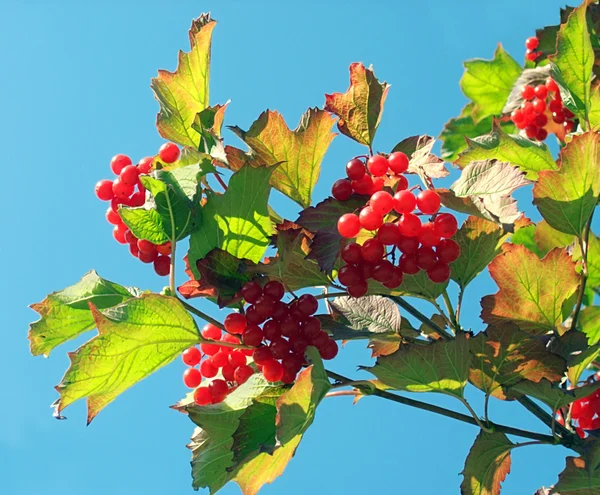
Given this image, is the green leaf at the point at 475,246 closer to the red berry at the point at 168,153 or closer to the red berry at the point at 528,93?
the red berry at the point at 168,153

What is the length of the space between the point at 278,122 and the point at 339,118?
0.14 m

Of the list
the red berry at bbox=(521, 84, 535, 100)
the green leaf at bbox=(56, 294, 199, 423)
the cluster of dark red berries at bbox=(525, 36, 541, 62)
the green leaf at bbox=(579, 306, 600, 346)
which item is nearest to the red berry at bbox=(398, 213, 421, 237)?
the green leaf at bbox=(56, 294, 199, 423)

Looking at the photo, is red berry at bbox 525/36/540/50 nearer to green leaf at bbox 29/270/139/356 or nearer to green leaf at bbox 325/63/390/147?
green leaf at bbox 325/63/390/147

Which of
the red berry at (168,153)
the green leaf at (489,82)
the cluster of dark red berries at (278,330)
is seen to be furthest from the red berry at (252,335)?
the green leaf at (489,82)

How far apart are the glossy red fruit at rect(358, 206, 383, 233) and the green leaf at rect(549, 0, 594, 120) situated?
2.45 feet

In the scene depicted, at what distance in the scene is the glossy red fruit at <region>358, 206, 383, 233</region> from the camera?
129 centimetres

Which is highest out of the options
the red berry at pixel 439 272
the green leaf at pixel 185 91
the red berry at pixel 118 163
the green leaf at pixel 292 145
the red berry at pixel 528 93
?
the red berry at pixel 528 93

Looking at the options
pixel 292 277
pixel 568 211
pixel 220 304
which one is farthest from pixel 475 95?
pixel 220 304

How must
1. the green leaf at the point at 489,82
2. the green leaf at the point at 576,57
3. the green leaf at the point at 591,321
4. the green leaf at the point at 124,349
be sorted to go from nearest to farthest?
the green leaf at the point at 124,349, the green leaf at the point at 576,57, the green leaf at the point at 591,321, the green leaf at the point at 489,82

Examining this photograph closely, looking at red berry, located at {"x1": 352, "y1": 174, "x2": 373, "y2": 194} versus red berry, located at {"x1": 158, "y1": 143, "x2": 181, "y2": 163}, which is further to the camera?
→ red berry, located at {"x1": 158, "y1": 143, "x2": 181, "y2": 163}

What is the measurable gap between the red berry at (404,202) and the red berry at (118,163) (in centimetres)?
64

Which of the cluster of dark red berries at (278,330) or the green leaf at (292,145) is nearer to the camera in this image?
the cluster of dark red berries at (278,330)

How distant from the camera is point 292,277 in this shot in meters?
1.52

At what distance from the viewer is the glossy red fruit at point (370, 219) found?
1.29 metres
